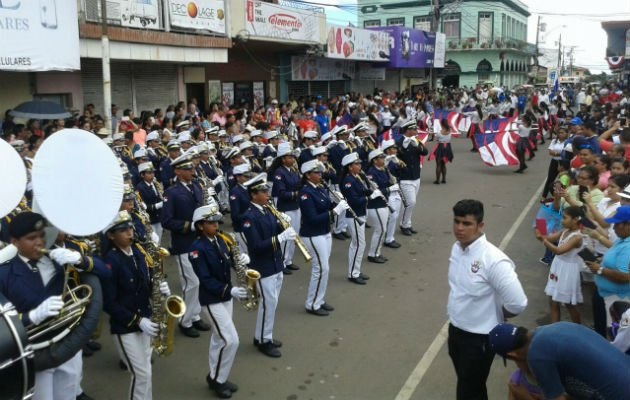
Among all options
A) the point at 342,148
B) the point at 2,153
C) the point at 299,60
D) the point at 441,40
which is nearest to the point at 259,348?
the point at 2,153

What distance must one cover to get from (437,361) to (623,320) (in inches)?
93.1

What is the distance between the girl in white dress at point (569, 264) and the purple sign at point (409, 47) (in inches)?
974

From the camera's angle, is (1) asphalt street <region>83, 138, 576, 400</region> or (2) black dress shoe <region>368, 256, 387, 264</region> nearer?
(1) asphalt street <region>83, 138, 576, 400</region>

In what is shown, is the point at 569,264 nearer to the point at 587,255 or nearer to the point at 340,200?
the point at 587,255

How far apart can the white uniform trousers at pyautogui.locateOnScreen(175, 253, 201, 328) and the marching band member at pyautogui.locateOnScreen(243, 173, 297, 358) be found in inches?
36.0

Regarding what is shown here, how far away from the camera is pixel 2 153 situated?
4316mm

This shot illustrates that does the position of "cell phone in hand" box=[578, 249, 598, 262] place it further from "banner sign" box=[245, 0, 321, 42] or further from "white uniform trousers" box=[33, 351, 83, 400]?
"banner sign" box=[245, 0, 321, 42]

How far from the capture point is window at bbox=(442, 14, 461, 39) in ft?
192

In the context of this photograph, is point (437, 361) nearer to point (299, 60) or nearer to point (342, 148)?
point (342, 148)

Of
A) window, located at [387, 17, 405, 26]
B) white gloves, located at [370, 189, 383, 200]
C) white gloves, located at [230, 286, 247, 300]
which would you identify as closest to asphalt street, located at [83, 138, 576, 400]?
white gloves, located at [230, 286, 247, 300]

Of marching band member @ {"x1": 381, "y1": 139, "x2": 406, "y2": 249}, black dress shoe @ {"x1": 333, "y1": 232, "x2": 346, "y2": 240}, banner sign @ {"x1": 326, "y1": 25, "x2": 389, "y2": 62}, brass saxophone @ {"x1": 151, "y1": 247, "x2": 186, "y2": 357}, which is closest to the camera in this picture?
brass saxophone @ {"x1": 151, "y1": 247, "x2": 186, "y2": 357}

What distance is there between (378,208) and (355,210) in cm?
55

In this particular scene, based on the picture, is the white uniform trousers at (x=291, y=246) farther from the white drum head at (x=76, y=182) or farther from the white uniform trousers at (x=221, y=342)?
the white drum head at (x=76, y=182)

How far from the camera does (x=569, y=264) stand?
633 cm
